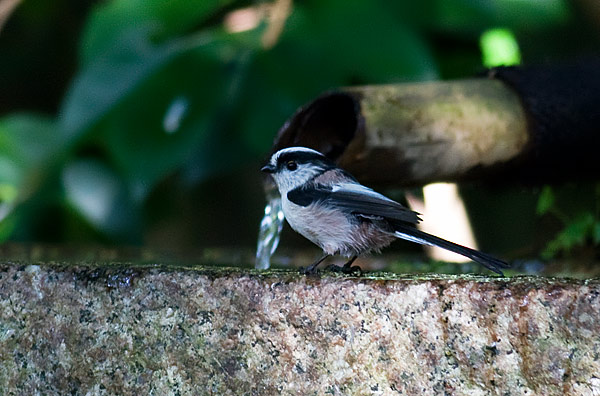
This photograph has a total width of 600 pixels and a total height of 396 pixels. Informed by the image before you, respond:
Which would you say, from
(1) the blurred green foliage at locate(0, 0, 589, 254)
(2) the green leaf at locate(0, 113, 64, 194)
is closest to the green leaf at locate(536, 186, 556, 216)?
(1) the blurred green foliage at locate(0, 0, 589, 254)

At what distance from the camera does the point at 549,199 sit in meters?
2.96

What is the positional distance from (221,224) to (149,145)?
1.90m

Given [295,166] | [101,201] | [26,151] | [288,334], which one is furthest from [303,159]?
[26,151]

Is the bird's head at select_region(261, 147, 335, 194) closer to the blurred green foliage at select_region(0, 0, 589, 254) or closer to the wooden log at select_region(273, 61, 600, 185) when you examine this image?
the wooden log at select_region(273, 61, 600, 185)

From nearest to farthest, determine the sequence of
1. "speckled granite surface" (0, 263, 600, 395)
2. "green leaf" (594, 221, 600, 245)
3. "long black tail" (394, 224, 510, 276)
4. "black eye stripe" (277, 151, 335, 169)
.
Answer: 1. "speckled granite surface" (0, 263, 600, 395)
2. "long black tail" (394, 224, 510, 276)
3. "black eye stripe" (277, 151, 335, 169)
4. "green leaf" (594, 221, 600, 245)

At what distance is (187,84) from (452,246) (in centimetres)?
160

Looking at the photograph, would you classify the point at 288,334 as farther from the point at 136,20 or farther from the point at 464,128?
the point at 136,20

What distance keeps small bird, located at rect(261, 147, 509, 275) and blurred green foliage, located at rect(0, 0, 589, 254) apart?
981 mm

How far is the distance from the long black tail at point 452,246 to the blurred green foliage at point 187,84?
121 centimetres

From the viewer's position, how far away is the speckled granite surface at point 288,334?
1.26 m

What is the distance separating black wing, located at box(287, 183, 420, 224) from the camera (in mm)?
1772

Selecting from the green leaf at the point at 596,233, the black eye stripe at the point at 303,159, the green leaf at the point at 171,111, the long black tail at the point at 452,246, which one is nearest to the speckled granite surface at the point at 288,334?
the long black tail at the point at 452,246

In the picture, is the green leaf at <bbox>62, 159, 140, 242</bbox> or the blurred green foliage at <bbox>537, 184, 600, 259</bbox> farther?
the green leaf at <bbox>62, 159, 140, 242</bbox>

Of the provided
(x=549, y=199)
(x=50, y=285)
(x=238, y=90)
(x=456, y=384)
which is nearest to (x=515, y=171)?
(x=549, y=199)
